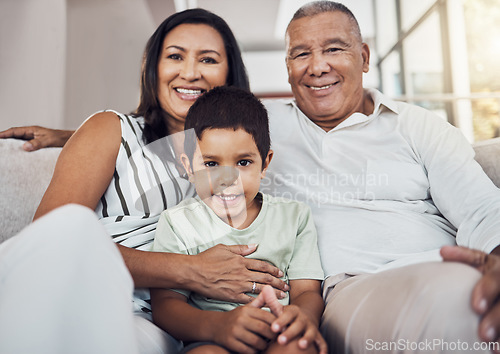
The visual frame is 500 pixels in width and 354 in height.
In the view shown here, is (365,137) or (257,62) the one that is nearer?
(365,137)

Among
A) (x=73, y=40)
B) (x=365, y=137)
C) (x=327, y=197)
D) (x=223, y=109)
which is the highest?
(x=73, y=40)

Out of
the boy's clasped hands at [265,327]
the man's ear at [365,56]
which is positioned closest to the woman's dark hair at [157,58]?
the man's ear at [365,56]

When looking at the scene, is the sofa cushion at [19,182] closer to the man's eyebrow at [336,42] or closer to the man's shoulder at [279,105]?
the man's shoulder at [279,105]

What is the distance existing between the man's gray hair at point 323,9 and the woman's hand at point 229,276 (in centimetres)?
88

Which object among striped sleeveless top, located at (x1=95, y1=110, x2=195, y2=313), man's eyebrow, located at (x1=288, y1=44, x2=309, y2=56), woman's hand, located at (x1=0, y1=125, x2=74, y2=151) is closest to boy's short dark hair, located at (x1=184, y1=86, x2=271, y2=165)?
striped sleeveless top, located at (x1=95, y1=110, x2=195, y2=313)

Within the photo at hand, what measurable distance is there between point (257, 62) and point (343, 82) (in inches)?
272

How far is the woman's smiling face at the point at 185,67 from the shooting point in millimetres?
1460

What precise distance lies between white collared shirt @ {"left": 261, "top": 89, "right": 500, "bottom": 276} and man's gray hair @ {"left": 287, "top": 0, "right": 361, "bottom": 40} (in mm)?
254

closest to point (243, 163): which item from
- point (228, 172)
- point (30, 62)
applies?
point (228, 172)

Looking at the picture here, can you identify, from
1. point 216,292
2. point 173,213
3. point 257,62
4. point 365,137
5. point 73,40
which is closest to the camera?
point 216,292

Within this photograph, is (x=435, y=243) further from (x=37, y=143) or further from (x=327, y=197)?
(x=37, y=143)

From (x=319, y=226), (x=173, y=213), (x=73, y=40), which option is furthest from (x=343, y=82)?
(x=73, y=40)

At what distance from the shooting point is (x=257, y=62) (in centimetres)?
817

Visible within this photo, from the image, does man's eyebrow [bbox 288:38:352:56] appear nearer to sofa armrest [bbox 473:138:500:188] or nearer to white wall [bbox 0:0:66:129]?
sofa armrest [bbox 473:138:500:188]
